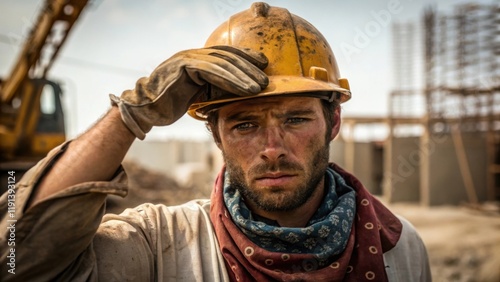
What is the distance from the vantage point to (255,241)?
1.87m

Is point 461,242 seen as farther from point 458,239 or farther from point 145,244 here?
point 145,244

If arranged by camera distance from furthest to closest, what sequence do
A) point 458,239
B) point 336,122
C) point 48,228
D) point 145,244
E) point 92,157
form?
point 458,239 < point 336,122 < point 145,244 < point 92,157 < point 48,228

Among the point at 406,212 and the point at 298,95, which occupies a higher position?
the point at 298,95

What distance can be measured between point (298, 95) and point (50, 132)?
942 centimetres

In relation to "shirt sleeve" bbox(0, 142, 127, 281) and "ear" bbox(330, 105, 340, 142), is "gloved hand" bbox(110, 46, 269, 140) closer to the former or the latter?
"shirt sleeve" bbox(0, 142, 127, 281)

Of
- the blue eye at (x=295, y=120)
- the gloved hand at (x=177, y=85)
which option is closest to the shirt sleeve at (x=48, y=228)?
the gloved hand at (x=177, y=85)

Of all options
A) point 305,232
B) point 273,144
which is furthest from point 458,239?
point 273,144

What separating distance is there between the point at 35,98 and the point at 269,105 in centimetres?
904

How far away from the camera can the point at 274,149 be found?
183 centimetres

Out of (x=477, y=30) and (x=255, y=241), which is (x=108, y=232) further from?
(x=477, y=30)

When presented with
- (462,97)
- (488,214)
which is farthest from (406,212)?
(462,97)

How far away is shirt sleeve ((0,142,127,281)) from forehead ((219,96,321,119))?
67 cm

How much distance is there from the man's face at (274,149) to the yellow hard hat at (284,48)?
3.3 inches

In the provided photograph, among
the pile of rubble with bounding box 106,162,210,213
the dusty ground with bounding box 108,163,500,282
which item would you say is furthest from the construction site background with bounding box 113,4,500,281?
the pile of rubble with bounding box 106,162,210,213
